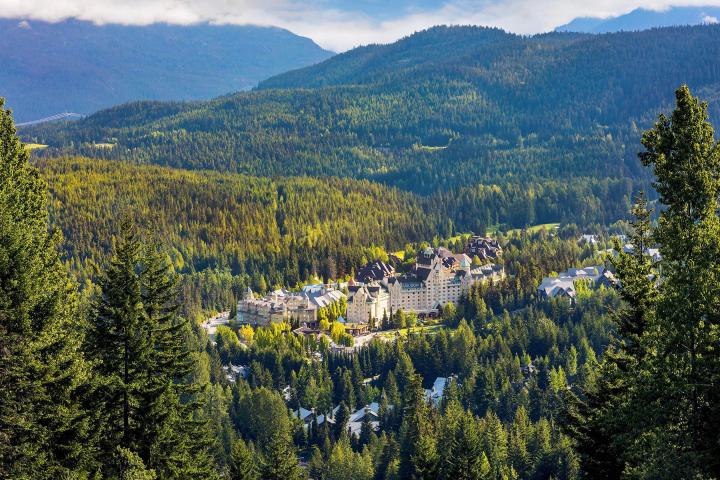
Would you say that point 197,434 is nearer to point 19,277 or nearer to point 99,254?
point 19,277

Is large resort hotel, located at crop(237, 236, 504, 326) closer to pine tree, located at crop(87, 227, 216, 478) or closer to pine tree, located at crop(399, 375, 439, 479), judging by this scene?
pine tree, located at crop(399, 375, 439, 479)

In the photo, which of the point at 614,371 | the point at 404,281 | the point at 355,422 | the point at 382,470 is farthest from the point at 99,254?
the point at 614,371

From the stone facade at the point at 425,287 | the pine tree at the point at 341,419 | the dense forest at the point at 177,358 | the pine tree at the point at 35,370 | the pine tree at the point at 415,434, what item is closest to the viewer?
the dense forest at the point at 177,358

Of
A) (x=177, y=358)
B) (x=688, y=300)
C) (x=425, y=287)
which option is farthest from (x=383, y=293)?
(x=688, y=300)

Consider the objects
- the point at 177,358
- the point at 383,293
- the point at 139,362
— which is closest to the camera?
the point at 139,362

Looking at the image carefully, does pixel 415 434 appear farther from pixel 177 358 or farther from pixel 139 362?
pixel 139 362

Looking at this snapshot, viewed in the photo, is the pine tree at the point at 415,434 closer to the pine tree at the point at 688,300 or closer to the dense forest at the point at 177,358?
the dense forest at the point at 177,358

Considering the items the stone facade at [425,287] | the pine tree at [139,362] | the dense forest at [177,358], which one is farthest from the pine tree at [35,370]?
the stone facade at [425,287]

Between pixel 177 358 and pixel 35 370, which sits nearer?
pixel 35 370
